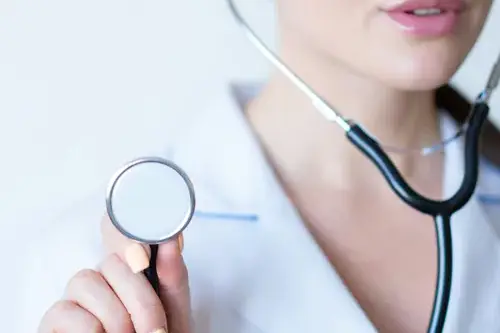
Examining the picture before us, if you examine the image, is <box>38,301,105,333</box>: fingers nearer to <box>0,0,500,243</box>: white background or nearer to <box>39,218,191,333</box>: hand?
<box>39,218,191,333</box>: hand

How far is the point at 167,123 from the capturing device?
3.16 feet

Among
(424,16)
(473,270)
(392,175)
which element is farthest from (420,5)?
(473,270)

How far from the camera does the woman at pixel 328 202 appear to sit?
25.8 inches

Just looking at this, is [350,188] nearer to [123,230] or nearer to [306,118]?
[306,118]

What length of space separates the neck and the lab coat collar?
4cm

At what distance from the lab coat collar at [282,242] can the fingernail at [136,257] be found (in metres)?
0.17

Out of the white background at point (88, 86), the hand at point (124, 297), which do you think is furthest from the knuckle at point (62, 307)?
the white background at point (88, 86)

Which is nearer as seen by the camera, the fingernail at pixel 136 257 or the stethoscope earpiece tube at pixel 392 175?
the fingernail at pixel 136 257

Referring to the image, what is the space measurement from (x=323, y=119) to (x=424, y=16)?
6.4 inches

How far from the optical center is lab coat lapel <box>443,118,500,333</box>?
2.27ft

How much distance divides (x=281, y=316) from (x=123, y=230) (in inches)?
8.5

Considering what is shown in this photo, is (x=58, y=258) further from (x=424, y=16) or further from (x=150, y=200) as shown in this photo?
(x=424, y=16)

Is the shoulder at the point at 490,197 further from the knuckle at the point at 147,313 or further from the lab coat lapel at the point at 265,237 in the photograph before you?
the knuckle at the point at 147,313

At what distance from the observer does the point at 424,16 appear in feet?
2.19
